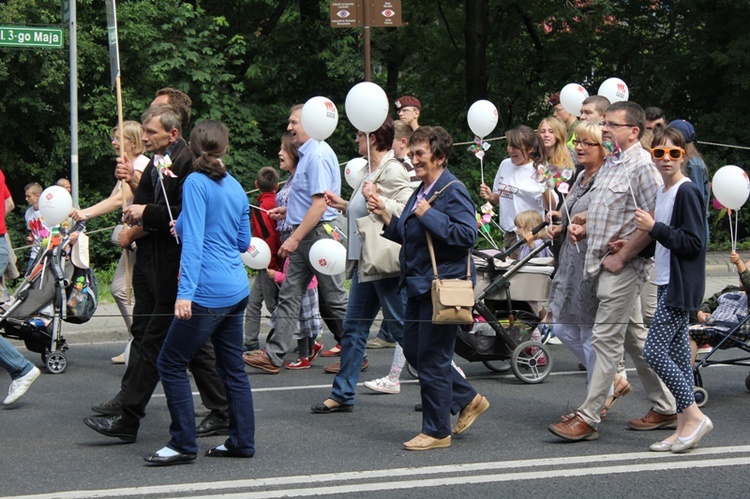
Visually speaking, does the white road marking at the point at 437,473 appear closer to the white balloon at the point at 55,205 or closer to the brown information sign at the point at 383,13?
the white balloon at the point at 55,205

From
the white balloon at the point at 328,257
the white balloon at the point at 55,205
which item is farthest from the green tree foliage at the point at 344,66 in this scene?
the white balloon at the point at 328,257

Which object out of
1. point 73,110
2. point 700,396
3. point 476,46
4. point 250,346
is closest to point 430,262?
point 700,396

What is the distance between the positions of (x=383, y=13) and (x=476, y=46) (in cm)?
526

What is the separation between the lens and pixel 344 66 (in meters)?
18.2

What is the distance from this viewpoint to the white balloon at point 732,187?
300 inches

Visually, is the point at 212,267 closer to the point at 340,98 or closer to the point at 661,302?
the point at 661,302

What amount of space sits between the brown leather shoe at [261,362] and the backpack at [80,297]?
1329mm

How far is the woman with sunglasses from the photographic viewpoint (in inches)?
244

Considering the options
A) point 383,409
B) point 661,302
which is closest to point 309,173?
point 383,409

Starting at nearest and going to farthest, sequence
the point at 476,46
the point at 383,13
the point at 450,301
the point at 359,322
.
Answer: the point at 450,301 < the point at 359,322 < the point at 383,13 < the point at 476,46

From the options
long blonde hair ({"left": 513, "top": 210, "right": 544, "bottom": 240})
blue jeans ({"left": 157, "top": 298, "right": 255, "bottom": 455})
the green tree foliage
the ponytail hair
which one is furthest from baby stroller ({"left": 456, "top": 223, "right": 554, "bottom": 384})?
the green tree foliage

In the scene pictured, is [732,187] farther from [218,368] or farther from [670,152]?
[218,368]

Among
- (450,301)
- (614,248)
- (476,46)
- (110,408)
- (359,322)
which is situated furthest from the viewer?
(476,46)

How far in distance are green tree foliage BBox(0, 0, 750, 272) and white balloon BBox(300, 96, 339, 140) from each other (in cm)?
829
